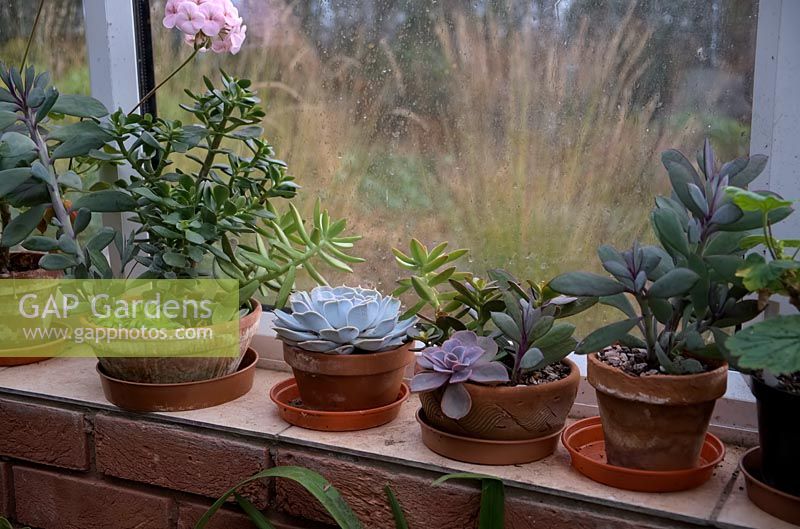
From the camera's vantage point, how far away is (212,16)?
1.21 meters

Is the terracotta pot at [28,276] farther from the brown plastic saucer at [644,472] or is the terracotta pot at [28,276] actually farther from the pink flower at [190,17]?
the brown plastic saucer at [644,472]

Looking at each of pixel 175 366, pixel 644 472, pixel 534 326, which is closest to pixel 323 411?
pixel 175 366

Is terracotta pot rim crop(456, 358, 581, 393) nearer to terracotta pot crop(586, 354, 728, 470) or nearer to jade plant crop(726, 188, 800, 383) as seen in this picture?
terracotta pot crop(586, 354, 728, 470)

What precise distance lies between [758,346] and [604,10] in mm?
576

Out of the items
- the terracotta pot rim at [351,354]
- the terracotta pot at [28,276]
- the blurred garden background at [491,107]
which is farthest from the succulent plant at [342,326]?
the terracotta pot at [28,276]

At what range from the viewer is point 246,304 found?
4.14 feet

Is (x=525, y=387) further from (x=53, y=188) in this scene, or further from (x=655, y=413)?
(x=53, y=188)

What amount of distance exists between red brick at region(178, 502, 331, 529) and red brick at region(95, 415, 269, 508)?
1.2 inches

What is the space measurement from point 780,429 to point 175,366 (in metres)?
0.82

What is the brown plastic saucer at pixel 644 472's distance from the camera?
929mm

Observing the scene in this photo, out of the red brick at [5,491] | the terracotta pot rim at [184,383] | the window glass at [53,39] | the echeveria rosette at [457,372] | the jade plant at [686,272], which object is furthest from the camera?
the window glass at [53,39]

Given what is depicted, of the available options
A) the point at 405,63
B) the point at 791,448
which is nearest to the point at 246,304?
the point at 405,63

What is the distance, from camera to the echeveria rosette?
0.95 metres

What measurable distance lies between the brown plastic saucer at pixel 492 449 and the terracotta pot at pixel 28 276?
808 millimetres
